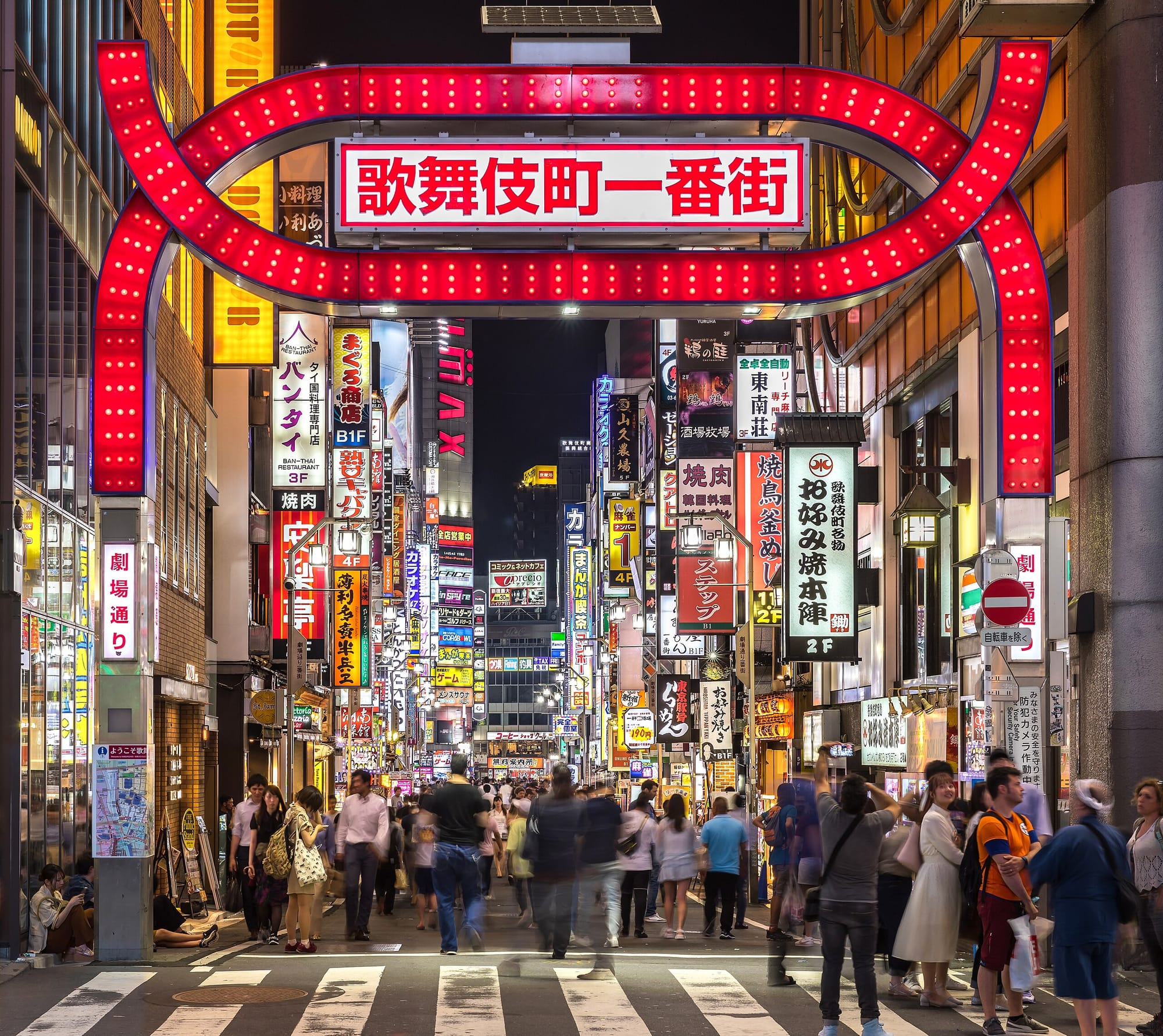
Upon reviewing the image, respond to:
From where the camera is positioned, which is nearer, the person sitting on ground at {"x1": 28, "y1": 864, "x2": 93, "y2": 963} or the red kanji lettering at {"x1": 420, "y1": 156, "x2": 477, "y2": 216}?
the person sitting on ground at {"x1": 28, "y1": 864, "x2": 93, "y2": 963}

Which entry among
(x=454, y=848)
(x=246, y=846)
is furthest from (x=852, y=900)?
(x=246, y=846)

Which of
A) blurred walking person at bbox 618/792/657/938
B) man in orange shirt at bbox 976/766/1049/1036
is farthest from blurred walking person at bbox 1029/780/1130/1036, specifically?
blurred walking person at bbox 618/792/657/938

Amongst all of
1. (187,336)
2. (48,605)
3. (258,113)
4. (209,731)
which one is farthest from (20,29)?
(209,731)

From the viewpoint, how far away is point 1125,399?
17.0m

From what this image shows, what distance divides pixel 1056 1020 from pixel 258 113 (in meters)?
11.1

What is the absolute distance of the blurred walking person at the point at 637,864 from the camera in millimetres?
21141

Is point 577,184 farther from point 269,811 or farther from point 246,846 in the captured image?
point 246,846

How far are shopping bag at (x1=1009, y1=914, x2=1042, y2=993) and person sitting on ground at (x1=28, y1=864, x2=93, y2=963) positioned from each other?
8773 millimetres

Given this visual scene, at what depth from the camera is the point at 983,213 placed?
16.2 meters

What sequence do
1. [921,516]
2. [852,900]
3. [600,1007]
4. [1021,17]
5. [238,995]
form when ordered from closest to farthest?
[852,900] < [600,1007] < [238,995] < [1021,17] < [921,516]

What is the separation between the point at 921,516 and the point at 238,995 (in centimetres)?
1619

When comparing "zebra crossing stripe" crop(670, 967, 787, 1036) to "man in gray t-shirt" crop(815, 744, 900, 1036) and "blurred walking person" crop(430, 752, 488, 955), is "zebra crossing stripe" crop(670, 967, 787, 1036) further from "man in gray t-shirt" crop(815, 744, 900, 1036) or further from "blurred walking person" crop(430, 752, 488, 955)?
"blurred walking person" crop(430, 752, 488, 955)

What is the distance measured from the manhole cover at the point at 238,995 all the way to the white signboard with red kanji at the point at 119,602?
3.40 metres

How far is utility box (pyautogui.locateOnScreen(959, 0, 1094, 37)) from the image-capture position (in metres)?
17.4
